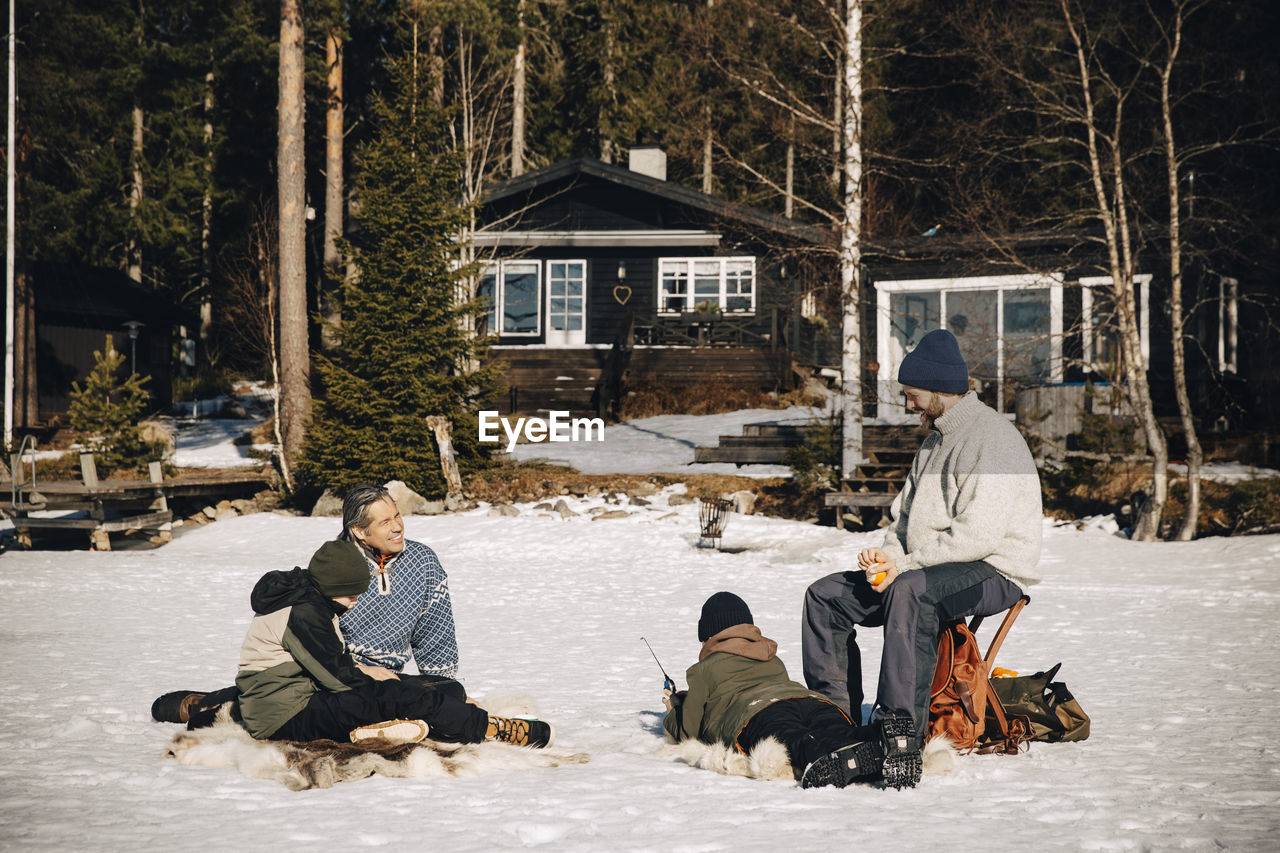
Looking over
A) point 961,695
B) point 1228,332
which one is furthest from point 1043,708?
point 1228,332

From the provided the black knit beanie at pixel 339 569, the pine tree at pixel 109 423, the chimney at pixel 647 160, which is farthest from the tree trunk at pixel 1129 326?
the chimney at pixel 647 160

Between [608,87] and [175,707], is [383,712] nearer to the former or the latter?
[175,707]

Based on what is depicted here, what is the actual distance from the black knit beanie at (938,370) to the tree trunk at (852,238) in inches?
425

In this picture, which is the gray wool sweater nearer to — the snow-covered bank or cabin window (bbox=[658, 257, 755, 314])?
the snow-covered bank

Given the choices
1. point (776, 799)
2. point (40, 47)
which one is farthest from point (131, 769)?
point (40, 47)

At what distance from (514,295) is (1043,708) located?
83.0 ft

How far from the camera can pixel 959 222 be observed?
15.9m

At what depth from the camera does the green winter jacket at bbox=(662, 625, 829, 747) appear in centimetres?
496

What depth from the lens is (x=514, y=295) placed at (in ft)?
97.1

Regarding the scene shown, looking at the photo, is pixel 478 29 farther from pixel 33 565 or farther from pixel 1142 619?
pixel 1142 619

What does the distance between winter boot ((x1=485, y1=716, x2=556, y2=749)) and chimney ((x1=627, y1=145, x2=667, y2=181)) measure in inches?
1019

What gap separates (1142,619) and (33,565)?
38.8ft

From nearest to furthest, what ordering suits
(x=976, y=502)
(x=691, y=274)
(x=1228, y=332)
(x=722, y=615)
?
(x=976, y=502), (x=722, y=615), (x=1228, y=332), (x=691, y=274)

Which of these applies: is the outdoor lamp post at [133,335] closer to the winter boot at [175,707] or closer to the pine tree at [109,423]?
the pine tree at [109,423]
